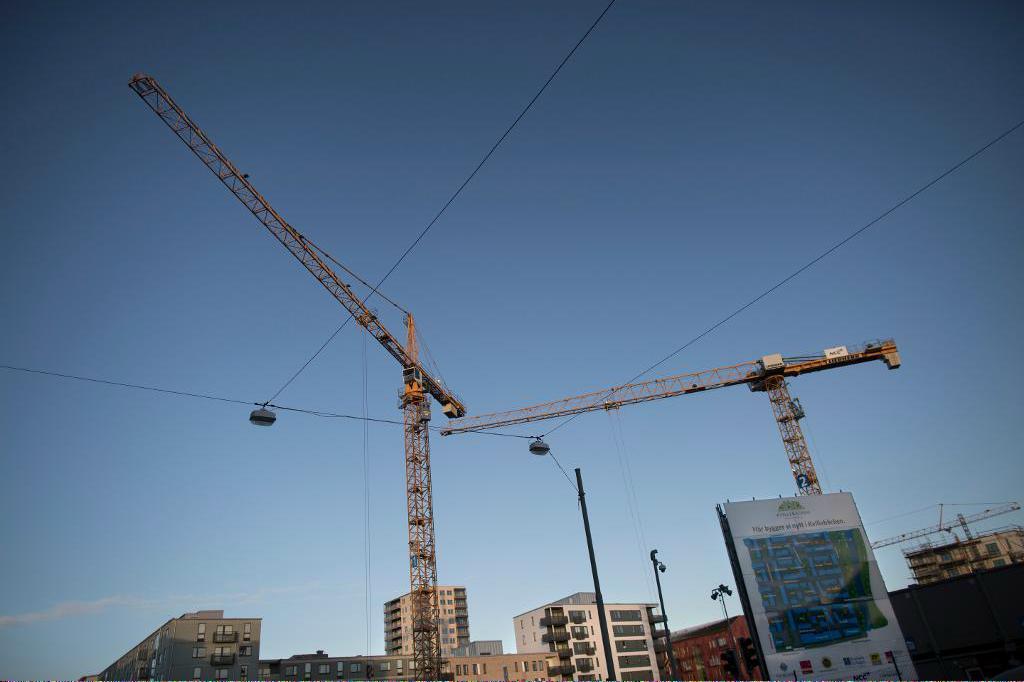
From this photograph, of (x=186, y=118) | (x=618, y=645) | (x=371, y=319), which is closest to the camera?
(x=186, y=118)

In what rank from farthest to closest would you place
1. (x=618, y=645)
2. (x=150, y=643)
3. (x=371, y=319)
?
(x=618, y=645) → (x=150, y=643) → (x=371, y=319)

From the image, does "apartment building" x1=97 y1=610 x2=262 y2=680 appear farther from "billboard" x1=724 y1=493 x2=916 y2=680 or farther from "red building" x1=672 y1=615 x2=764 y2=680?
"red building" x1=672 y1=615 x2=764 y2=680

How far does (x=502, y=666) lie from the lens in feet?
297

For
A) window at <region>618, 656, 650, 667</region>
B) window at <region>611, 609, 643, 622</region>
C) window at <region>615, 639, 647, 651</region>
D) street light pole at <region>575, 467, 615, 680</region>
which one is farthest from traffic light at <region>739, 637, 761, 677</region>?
window at <region>611, 609, 643, 622</region>

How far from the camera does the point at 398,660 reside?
290 ft

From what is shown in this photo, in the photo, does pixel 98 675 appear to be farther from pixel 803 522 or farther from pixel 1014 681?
pixel 1014 681

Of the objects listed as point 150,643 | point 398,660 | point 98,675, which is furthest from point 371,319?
point 98,675

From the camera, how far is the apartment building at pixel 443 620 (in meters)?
135

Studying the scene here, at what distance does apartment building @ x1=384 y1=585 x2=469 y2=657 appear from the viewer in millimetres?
135125

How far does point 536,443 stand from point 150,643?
3517 inches

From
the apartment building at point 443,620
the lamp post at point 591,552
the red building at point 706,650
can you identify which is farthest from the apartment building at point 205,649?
the red building at point 706,650

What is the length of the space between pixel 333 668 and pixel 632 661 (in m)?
45.9

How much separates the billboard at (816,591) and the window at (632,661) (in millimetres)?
74545

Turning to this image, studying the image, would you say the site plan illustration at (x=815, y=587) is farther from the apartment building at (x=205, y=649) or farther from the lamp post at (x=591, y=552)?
the apartment building at (x=205, y=649)
